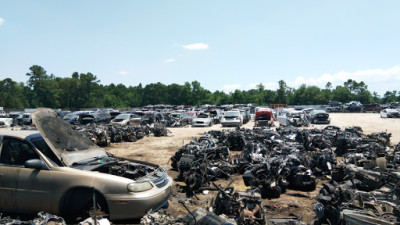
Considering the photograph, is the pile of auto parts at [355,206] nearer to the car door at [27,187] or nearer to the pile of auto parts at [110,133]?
the car door at [27,187]

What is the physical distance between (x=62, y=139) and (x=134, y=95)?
105 m

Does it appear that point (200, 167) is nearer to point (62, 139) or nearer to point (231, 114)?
point (62, 139)

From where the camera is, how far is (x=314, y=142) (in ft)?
37.5

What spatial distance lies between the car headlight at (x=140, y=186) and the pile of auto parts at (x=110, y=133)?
10.7 meters

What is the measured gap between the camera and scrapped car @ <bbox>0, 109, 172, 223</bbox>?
3.97 metres

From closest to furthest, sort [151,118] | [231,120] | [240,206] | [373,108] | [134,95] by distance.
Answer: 1. [240,206]
2. [231,120]
3. [151,118]
4. [373,108]
5. [134,95]

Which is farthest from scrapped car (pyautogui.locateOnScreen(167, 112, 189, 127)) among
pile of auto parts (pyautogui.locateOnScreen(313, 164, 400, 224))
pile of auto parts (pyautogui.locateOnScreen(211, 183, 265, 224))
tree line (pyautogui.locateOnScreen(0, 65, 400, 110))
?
tree line (pyautogui.locateOnScreen(0, 65, 400, 110))

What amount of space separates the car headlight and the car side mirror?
5.17ft

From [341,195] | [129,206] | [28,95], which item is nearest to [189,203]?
[129,206]

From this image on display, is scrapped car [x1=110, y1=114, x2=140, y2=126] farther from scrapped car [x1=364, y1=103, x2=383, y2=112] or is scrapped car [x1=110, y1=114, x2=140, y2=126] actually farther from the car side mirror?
scrapped car [x1=364, y1=103, x2=383, y2=112]

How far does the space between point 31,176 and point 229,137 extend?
370 inches

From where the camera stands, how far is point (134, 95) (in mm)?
106000

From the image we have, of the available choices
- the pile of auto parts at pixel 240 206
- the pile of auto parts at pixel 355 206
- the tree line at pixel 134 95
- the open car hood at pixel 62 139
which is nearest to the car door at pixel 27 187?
the open car hood at pixel 62 139

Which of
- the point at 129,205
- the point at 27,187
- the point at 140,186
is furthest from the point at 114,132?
the point at 129,205
